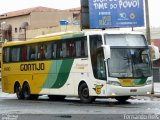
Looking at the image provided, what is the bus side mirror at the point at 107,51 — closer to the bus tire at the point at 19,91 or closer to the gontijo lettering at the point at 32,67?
the gontijo lettering at the point at 32,67

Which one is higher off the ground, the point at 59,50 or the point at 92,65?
the point at 59,50

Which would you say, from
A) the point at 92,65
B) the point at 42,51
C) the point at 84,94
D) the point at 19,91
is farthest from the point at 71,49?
the point at 19,91

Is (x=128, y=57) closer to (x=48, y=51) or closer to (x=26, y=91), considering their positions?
(x=48, y=51)

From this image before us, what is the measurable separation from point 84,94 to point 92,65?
1482 mm

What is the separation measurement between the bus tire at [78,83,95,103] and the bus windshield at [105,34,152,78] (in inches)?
67.9

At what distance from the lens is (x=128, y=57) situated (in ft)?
76.6

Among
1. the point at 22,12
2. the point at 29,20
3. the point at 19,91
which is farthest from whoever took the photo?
the point at 22,12

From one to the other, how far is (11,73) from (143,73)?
10.1m

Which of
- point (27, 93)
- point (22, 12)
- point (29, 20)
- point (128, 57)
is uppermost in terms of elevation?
point (22, 12)

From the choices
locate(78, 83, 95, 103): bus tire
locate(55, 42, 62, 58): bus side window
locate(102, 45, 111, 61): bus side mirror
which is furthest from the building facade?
locate(102, 45, 111, 61): bus side mirror

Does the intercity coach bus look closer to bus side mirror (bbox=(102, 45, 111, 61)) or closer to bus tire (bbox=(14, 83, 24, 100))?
bus side mirror (bbox=(102, 45, 111, 61))

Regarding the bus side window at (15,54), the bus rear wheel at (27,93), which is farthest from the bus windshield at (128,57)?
the bus side window at (15,54)

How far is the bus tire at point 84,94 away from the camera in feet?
78.9

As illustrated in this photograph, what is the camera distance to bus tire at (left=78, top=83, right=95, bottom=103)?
24.0m
